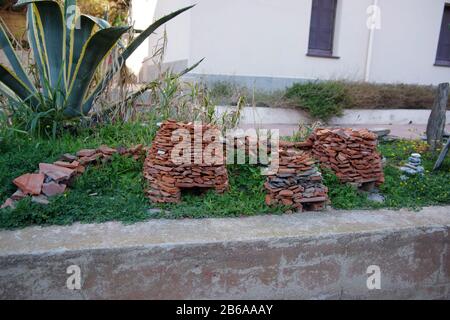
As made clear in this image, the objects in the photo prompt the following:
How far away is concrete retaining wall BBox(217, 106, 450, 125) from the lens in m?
5.70

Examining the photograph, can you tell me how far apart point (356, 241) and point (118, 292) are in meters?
1.33

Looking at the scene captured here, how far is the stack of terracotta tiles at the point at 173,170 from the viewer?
227cm

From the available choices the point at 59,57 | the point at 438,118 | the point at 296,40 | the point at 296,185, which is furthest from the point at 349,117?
the point at 59,57

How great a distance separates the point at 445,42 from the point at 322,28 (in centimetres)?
404

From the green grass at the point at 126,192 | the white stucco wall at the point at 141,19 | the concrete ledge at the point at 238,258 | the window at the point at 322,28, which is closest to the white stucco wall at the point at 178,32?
the white stucco wall at the point at 141,19

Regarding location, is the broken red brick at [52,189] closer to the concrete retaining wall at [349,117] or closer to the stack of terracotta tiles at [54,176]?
the stack of terracotta tiles at [54,176]

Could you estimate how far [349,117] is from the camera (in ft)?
21.2

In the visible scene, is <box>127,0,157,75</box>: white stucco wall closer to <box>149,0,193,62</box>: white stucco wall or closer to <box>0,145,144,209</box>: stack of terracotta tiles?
<box>149,0,193,62</box>: white stucco wall

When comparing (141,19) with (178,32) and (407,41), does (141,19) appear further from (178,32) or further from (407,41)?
(407,41)

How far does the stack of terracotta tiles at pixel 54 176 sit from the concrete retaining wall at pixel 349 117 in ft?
8.58

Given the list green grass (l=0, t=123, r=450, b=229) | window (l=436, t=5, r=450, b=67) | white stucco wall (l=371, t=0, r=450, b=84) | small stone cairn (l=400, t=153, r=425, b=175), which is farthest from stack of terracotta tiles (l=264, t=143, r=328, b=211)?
window (l=436, t=5, r=450, b=67)

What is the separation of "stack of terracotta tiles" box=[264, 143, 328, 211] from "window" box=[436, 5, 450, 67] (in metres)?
8.90

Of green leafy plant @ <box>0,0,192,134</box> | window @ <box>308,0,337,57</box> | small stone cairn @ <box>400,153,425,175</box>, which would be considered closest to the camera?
green leafy plant @ <box>0,0,192,134</box>

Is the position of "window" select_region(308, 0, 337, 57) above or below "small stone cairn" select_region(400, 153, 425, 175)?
above
